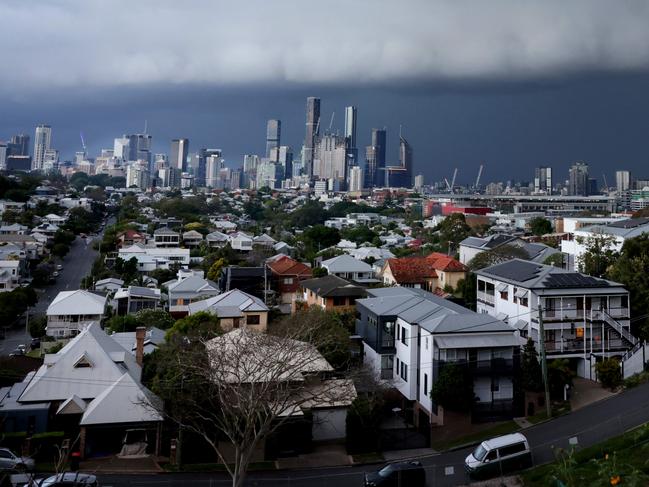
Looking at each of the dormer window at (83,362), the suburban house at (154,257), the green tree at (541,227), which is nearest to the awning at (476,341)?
the dormer window at (83,362)

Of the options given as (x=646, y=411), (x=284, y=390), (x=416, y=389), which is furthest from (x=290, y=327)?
(x=646, y=411)

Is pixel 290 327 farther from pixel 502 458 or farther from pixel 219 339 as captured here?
pixel 502 458

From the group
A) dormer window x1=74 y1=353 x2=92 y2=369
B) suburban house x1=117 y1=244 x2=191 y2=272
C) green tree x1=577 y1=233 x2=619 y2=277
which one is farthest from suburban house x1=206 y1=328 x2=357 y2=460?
suburban house x1=117 y1=244 x2=191 y2=272

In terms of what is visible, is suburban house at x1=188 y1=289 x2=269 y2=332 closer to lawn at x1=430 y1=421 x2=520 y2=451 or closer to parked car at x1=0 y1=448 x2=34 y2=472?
lawn at x1=430 y1=421 x2=520 y2=451

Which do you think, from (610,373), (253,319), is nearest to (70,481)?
(253,319)

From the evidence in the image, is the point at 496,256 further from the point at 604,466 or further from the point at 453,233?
the point at 604,466

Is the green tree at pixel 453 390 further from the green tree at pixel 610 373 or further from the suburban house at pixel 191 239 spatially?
the suburban house at pixel 191 239

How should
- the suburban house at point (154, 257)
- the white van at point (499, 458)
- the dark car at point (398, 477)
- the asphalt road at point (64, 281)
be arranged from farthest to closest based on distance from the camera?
the suburban house at point (154, 257)
the asphalt road at point (64, 281)
the white van at point (499, 458)
the dark car at point (398, 477)
